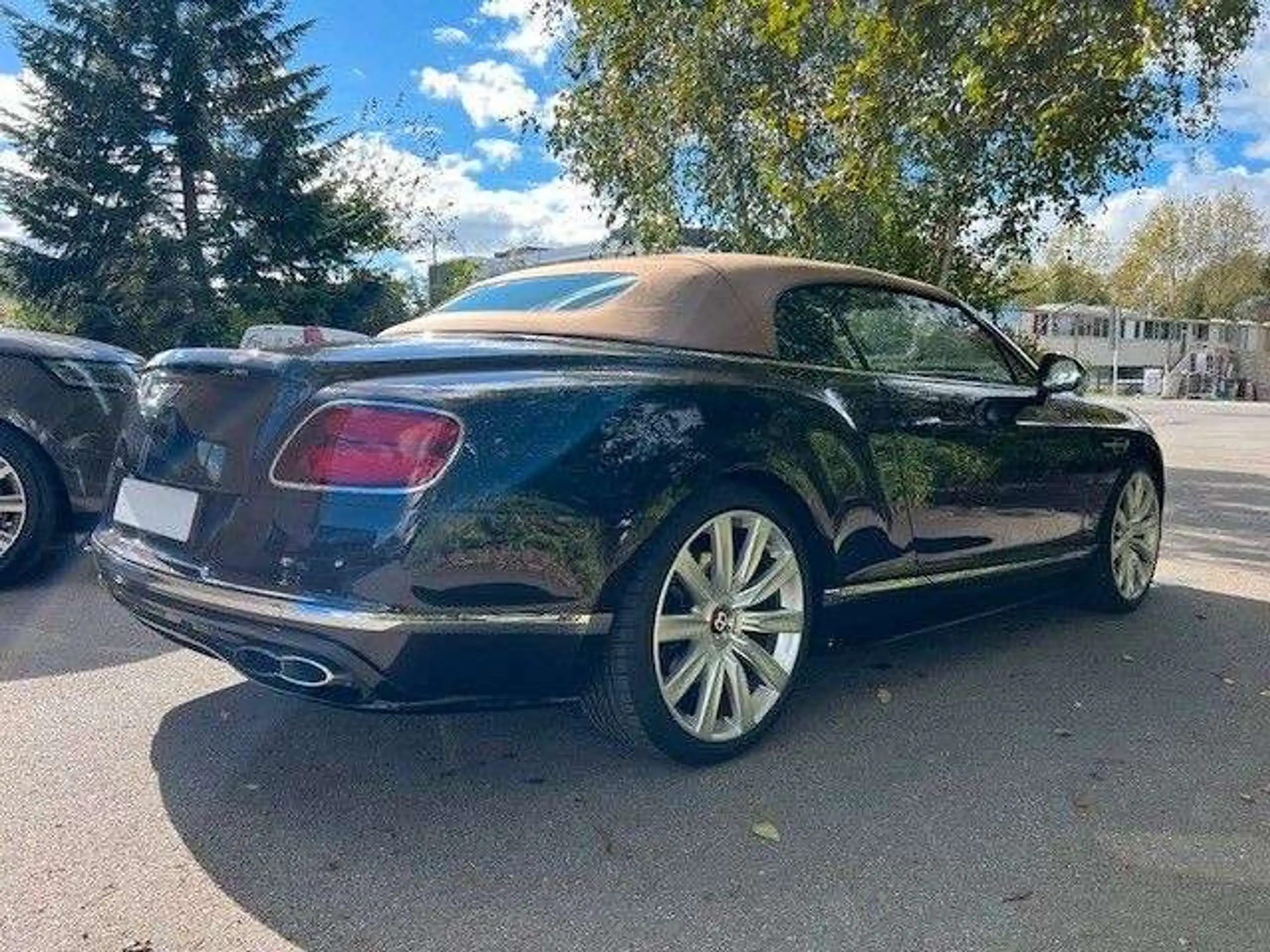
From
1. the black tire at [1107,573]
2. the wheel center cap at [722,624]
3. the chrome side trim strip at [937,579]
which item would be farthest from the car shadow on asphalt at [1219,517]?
the wheel center cap at [722,624]

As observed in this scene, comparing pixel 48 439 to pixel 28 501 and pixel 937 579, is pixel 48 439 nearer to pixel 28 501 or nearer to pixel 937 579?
pixel 28 501

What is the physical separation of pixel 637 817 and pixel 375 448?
117 centimetres

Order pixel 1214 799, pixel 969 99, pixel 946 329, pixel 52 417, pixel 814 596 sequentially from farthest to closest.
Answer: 1. pixel 969 99
2. pixel 52 417
3. pixel 946 329
4. pixel 814 596
5. pixel 1214 799

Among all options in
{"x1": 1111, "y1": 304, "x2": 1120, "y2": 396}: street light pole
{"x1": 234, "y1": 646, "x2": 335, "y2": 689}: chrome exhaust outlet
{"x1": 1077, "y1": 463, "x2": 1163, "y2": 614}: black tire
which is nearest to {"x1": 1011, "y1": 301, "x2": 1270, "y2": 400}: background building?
{"x1": 1111, "y1": 304, "x2": 1120, "y2": 396}: street light pole

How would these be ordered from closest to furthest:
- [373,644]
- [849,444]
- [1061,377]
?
1. [373,644]
2. [849,444]
3. [1061,377]

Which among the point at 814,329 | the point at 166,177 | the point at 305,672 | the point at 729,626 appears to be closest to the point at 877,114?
the point at 814,329

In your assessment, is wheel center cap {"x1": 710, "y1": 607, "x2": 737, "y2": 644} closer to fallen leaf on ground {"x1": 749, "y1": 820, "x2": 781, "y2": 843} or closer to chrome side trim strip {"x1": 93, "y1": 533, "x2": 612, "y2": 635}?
chrome side trim strip {"x1": 93, "y1": 533, "x2": 612, "y2": 635}

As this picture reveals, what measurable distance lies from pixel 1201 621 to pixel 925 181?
7.32 meters

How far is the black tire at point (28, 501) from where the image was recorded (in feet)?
15.9

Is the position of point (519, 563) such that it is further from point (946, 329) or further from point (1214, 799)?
point (946, 329)

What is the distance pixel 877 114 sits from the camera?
25.4 ft

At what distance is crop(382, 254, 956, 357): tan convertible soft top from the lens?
3330 millimetres

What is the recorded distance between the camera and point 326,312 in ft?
69.7

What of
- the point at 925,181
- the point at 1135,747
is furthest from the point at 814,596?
the point at 925,181
